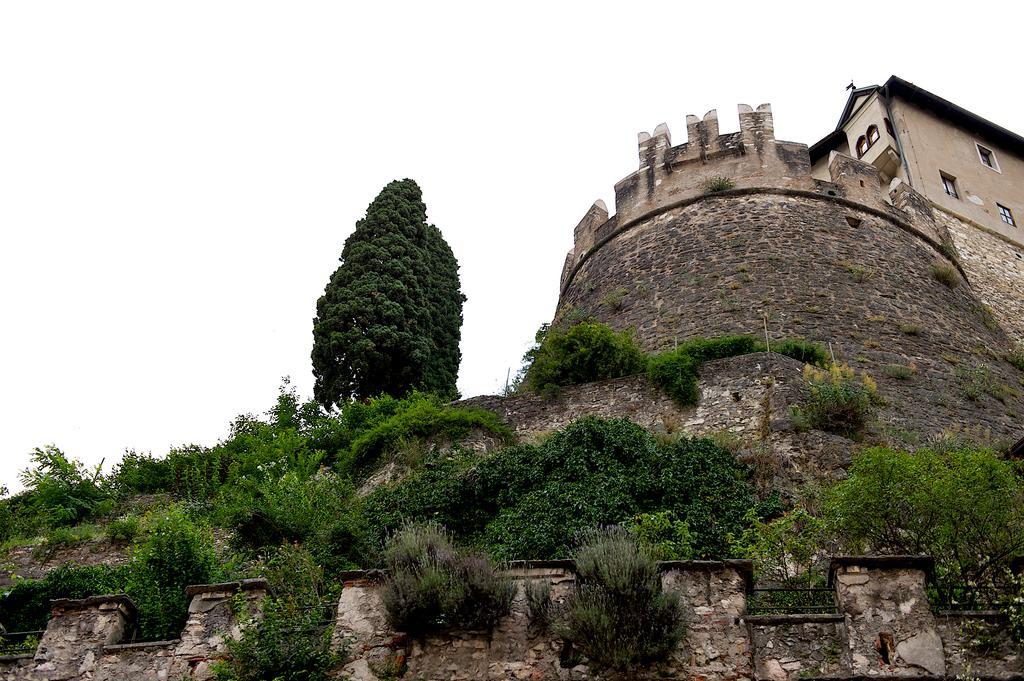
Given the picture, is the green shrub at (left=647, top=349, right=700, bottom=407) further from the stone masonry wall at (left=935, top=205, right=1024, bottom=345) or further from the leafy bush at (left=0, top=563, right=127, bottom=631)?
the stone masonry wall at (left=935, top=205, right=1024, bottom=345)

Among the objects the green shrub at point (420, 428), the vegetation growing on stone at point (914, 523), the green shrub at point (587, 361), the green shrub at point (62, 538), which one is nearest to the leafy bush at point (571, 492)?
the vegetation growing on stone at point (914, 523)

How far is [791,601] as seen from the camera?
9.26 m

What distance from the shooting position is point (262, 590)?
9.80 metres

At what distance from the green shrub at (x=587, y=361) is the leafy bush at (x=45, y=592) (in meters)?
6.97

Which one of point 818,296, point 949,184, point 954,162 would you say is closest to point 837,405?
point 818,296

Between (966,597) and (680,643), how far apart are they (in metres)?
2.25

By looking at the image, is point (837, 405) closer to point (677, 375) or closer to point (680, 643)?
point (677, 375)

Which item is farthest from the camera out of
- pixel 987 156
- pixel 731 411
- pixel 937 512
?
pixel 987 156

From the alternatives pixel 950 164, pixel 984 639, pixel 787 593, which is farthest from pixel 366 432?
pixel 950 164

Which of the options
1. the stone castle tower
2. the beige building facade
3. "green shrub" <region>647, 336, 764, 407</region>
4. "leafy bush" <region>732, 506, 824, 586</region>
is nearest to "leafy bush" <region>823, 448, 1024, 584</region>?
"leafy bush" <region>732, 506, 824, 586</region>

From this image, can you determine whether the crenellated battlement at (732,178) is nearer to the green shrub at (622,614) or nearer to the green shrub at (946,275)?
the green shrub at (946,275)

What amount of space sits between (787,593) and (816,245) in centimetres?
1218

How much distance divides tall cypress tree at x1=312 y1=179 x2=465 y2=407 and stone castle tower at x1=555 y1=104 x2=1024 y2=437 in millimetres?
2620

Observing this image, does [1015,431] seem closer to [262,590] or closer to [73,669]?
[262,590]
